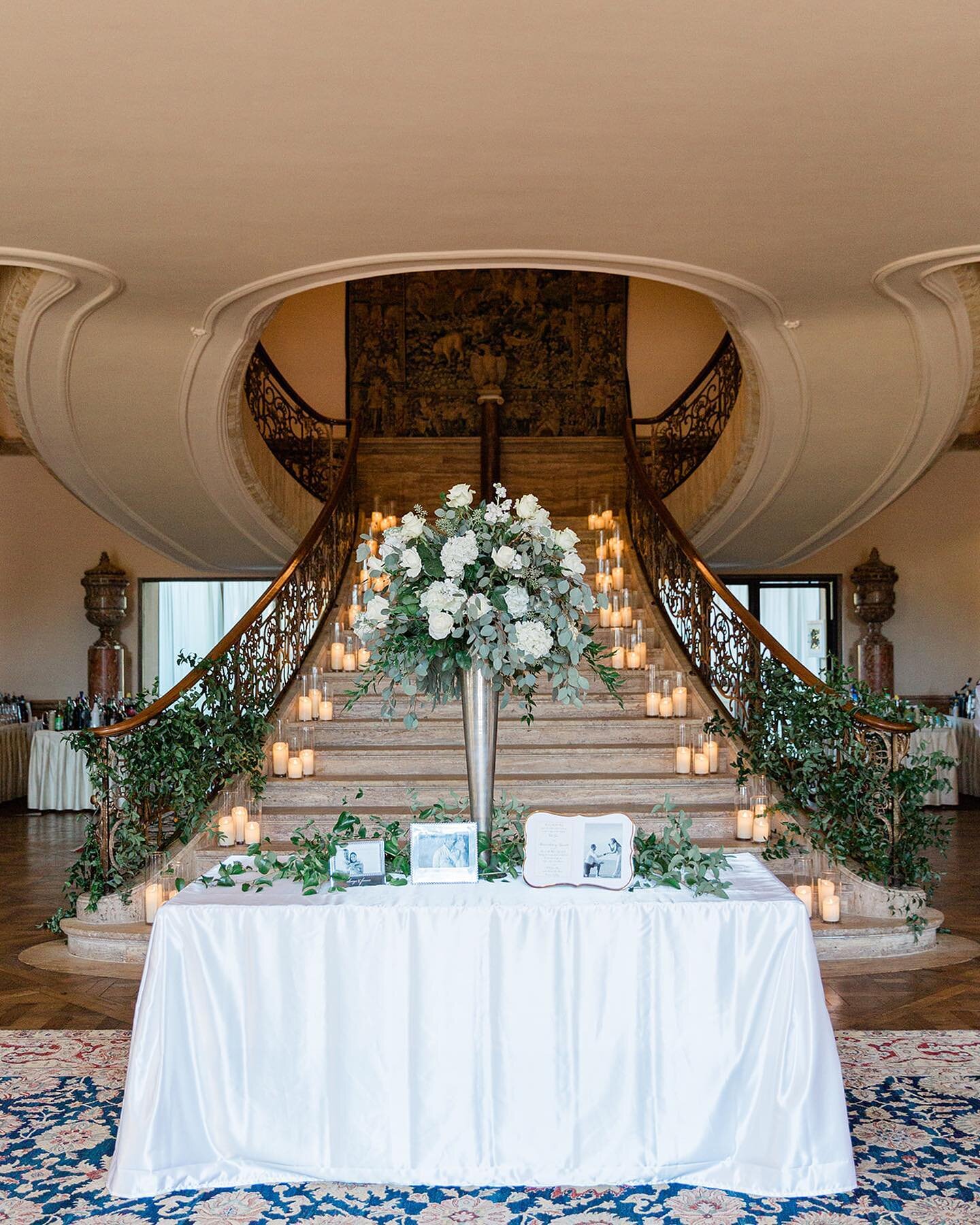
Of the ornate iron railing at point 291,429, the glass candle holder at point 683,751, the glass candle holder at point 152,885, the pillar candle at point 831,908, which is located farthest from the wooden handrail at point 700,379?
the glass candle holder at point 152,885

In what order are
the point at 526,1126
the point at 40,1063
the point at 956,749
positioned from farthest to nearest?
the point at 956,749 < the point at 40,1063 < the point at 526,1126

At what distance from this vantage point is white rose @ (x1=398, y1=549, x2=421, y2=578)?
3.30 metres

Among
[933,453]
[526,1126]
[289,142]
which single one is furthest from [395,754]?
[933,453]

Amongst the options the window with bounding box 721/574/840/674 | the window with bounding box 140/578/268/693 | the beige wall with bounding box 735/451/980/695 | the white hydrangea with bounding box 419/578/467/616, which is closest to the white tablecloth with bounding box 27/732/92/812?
the window with bounding box 140/578/268/693

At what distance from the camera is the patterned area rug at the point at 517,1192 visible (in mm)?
3004

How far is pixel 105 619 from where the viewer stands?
13234 millimetres

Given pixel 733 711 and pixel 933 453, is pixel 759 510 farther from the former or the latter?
pixel 733 711

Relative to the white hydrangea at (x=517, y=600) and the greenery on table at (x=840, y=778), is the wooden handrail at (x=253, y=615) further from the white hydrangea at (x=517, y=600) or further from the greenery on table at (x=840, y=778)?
the white hydrangea at (x=517, y=600)

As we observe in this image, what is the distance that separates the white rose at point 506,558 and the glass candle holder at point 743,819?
3441mm

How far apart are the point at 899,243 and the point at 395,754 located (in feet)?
13.1

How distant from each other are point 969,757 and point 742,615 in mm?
5611

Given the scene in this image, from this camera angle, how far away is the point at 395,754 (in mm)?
7090

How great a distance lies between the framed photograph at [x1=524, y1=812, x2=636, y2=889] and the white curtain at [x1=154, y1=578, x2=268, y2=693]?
1139cm

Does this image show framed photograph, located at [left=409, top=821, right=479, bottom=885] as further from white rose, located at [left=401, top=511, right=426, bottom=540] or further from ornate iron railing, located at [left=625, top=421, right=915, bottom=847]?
ornate iron railing, located at [left=625, top=421, right=915, bottom=847]
